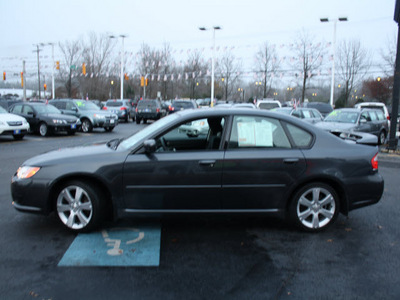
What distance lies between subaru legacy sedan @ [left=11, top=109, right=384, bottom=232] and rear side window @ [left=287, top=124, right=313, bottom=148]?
1cm

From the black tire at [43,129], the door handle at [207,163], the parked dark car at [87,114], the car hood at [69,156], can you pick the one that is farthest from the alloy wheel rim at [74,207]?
the parked dark car at [87,114]

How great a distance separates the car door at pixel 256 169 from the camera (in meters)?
4.30

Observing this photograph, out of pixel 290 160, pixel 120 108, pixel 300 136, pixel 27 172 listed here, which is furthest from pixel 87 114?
pixel 290 160

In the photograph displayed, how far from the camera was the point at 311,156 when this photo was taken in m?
4.44

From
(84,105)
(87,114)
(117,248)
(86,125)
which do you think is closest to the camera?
(117,248)

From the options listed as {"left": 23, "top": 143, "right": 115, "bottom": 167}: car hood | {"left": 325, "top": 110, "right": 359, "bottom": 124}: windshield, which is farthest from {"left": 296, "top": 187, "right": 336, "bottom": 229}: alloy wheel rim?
{"left": 325, "top": 110, "right": 359, "bottom": 124}: windshield

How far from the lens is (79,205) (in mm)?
4340

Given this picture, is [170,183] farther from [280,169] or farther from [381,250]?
[381,250]

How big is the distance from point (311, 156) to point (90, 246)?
9.22 ft

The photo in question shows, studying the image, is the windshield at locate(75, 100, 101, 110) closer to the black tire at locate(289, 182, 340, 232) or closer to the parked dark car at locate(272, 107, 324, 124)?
the parked dark car at locate(272, 107, 324, 124)

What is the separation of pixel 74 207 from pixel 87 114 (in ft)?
50.8

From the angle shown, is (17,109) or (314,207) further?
(17,109)

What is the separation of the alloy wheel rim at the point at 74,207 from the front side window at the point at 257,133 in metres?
1.87

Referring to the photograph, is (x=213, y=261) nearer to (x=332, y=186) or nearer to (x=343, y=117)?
(x=332, y=186)
